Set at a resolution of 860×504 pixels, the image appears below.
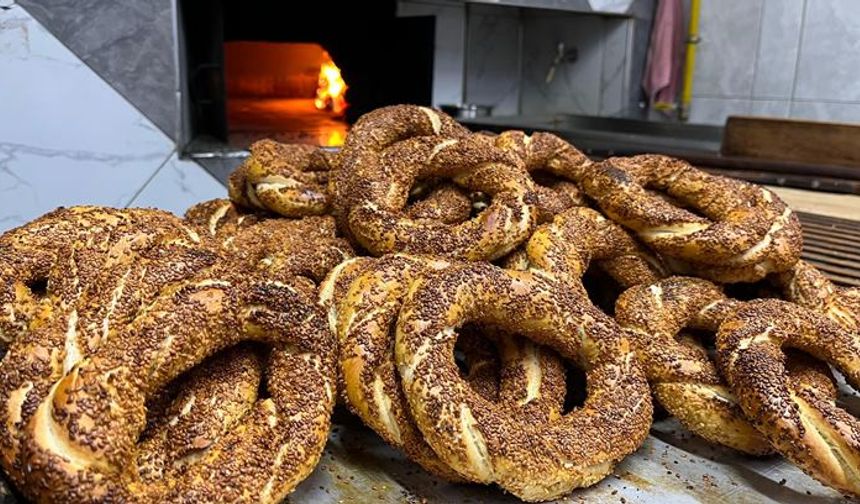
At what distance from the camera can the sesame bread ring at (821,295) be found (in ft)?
5.46

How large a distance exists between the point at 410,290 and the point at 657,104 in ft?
15.0

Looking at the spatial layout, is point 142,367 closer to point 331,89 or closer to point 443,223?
point 443,223

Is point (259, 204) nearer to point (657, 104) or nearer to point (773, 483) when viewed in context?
point (773, 483)

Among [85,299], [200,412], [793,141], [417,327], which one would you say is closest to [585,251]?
[417,327]

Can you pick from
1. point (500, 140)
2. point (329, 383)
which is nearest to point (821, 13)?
point (500, 140)

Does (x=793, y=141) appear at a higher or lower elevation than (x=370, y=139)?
lower

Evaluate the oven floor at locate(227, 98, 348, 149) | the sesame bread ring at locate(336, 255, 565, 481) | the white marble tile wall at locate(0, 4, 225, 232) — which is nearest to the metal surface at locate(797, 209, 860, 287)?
the sesame bread ring at locate(336, 255, 565, 481)

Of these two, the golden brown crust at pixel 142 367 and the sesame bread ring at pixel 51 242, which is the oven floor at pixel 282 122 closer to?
the sesame bread ring at pixel 51 242

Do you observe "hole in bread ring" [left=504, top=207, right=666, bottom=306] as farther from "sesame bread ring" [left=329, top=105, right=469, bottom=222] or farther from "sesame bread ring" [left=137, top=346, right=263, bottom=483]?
"sesame bread ring" [left=137, top=346, right=263, bottom=483]

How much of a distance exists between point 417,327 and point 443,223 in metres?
0.45

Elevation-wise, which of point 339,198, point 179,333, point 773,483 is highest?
point 339,198

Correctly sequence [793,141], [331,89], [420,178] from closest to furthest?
1. [420,178]
2. [793,141]
3. [331,89]

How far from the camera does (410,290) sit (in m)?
1.38

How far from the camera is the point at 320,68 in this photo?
614 cm
